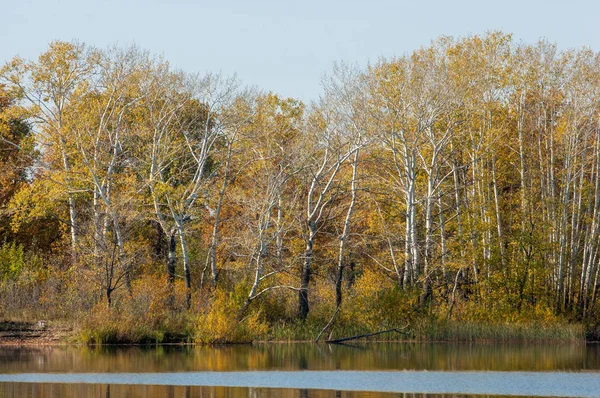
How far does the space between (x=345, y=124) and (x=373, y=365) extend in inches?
592

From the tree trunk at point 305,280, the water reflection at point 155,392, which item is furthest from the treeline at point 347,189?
the water reflection at point 155,392

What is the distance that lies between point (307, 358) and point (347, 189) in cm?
1304

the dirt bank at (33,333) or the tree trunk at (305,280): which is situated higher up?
the tree trunk at (305,280)

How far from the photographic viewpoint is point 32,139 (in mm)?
47406

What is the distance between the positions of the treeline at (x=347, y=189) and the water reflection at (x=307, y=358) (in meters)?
3.05

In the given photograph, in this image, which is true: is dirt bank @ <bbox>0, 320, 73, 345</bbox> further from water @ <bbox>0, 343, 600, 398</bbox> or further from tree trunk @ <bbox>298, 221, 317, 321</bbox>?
tree trunk @ <bbox>298, 221, 317, 321</bbox>

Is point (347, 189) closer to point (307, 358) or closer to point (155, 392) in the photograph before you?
point (307, 358)

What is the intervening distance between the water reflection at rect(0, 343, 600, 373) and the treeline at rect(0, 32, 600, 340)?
9.99ft

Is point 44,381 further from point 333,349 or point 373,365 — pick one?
point 333,349

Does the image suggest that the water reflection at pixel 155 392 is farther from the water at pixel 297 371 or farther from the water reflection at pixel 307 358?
the water reflection at pixel 307 358

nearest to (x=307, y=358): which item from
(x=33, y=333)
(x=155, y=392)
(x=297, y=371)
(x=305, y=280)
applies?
(x=297, y=371)

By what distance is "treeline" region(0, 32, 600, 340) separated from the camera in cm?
4400

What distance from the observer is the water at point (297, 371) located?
26.0m

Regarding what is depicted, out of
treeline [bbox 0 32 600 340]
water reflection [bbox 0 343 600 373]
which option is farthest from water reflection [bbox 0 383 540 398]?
treeline [bbox 0 32 600 340]
